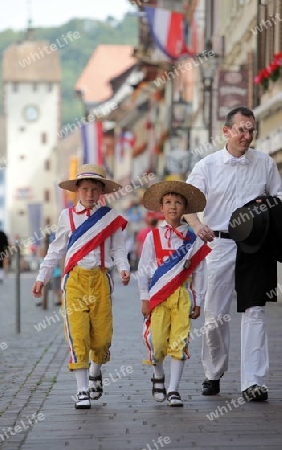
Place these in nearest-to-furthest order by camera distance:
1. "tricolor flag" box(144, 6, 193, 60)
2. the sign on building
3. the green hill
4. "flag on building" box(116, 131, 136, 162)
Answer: the sign on building < "tricolor flag" box(144, 6, 193, 60) < "flag on building" box(116, 131, 136, 162) < the green hill

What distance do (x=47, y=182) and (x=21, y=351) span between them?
448 ft

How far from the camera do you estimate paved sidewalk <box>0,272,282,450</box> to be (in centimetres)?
689

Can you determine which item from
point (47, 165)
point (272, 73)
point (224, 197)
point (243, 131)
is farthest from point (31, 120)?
point (243, 131)

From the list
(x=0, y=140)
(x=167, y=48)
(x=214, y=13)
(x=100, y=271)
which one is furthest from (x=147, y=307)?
(x=0, y=140)

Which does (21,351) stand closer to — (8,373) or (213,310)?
(8,373)

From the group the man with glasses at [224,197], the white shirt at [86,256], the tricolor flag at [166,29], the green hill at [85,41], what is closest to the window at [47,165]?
the green hill at [85,41]

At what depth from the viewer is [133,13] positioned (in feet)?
180

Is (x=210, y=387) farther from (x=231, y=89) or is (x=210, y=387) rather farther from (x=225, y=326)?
(x=231, y=89)

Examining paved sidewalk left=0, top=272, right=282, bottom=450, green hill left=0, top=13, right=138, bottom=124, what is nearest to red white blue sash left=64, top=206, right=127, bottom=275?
paved sidewalk left=0, top=272, right=282, bottom=450

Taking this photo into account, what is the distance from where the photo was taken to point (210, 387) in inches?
357

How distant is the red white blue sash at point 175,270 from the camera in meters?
8.65

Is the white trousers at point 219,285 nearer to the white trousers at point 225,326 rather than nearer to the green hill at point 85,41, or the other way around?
the white trousers at point 225,326

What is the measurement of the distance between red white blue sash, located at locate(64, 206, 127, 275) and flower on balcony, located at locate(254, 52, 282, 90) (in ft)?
42.7

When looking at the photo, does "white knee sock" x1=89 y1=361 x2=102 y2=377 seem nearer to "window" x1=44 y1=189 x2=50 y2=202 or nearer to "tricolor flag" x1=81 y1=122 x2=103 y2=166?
"tricolor flag" x1=81 y1=122 x2=103 y2=166
